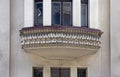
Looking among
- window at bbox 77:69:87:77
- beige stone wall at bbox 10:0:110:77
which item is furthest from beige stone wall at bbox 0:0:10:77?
window at bbox 77:69:87:77

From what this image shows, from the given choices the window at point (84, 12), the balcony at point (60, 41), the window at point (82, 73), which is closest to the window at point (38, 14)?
the balcony at point (60, 41)

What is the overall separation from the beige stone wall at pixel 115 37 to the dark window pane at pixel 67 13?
1221 mm

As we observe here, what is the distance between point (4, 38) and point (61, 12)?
5.86 ft

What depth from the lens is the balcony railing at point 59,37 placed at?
10094 mm

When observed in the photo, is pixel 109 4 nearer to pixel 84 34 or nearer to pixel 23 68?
pixel 84 34

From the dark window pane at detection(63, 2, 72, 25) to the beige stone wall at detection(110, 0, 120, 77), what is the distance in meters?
1.22

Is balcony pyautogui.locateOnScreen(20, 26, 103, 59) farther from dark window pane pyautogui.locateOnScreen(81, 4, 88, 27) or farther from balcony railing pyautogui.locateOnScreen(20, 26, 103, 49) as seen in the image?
dark window pane pyautogui.locateOnScreen(81, 4, 88, 27)

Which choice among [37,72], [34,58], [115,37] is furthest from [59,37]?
[115,37]

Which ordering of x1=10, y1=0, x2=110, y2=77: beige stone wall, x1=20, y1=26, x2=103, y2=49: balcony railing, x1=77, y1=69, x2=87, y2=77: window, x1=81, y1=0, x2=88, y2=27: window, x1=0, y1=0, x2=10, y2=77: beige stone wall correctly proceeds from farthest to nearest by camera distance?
1. x1=77, y1=69, x2=87, y2=77: window
2. x1=81, y1=0, x2=88, y2=27: window
3. x1=10, y1=0, x2=110, y2=77: beige stone wall
4. x1=0, y1=0, x2=10, y2=77: beige stone wall
5. x1=20, y1=26, x2=103, y2=49: balcony railing

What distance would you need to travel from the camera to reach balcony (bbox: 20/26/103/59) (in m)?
10.1

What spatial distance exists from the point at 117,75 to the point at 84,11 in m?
2.08

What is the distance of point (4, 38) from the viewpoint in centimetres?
1081

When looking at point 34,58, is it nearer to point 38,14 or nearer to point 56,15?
point 38,14

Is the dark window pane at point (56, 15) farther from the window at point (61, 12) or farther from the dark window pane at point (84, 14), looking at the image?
the dark window pane at point (84, 14)
